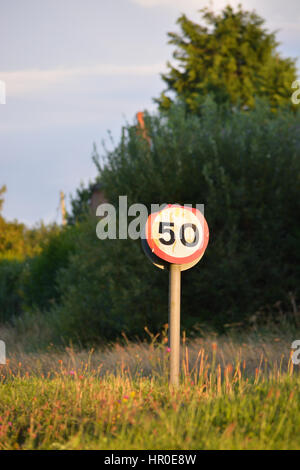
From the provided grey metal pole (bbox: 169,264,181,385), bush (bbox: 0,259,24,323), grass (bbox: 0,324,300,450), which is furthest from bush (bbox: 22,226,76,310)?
grey metal pole (bbox: 169,264,181,385)

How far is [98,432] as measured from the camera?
13.2 ft

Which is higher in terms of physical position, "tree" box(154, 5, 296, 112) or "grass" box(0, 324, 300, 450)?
"tree" box(154, 5, 296, 112)

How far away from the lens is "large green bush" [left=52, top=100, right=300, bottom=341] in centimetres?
1084

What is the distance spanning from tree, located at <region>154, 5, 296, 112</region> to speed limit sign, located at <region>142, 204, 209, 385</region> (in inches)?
866

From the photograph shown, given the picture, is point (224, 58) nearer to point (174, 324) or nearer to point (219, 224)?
point (219, 224)

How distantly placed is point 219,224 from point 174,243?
20.8 feet

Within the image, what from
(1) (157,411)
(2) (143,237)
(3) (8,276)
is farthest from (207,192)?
(3) (8,276)

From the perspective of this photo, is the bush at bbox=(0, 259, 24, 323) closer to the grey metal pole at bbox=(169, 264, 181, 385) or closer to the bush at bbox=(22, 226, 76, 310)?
the bush at bbox=(22, 226, 76, 310)

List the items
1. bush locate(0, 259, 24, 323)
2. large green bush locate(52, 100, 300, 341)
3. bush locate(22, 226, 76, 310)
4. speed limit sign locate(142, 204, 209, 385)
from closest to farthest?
speed limit sign locate(142, 204, 209, 385), large green bush locate(52, 100, 300, 341), bush locate(22, 226, 76, 310), bush locate(0, 259, 24, 323)

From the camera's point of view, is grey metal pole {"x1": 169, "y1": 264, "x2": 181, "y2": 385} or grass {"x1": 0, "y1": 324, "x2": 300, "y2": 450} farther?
grey metal pole {"x1": 169, "y1": 264, "x2": 181, "y2": 385}

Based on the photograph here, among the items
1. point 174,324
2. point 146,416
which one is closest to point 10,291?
point 174,324

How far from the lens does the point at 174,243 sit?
493 centimetres

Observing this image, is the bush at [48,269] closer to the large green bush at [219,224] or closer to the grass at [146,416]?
the large green bush at [219,224]

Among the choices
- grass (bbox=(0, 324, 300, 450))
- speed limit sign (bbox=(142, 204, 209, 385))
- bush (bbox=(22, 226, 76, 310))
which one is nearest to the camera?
grass (bbox=(0, 324, 300, 450))
